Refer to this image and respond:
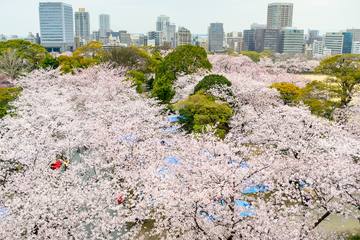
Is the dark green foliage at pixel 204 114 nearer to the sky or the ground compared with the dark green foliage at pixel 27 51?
nearer to the ground

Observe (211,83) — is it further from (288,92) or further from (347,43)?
(347,43)

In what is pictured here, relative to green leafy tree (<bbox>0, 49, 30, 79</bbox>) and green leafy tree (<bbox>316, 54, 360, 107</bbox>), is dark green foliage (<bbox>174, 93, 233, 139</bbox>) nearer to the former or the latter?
green leafy tree (<bbox>316, 54, 360, 107</bbox>)

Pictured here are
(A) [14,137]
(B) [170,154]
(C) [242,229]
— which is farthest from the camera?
(A) [14,137]

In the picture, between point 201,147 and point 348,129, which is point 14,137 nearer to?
point 201,147

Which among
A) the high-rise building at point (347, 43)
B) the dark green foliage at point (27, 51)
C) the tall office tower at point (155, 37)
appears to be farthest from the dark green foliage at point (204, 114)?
the tall office tower at point (155, 37)

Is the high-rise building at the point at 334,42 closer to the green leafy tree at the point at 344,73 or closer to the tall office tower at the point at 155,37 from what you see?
the tall office tower at the point at 155,37

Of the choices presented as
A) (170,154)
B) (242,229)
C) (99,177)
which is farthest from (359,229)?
(99,177)
